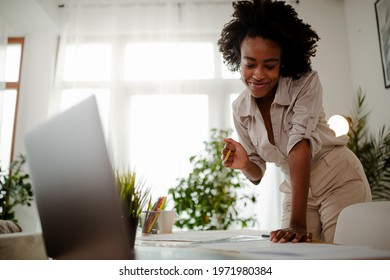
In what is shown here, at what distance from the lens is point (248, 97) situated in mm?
955

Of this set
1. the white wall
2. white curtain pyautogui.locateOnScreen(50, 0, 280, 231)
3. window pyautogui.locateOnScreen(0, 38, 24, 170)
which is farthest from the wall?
window pyautogui.locateOnScreen(0, 38, 24, 170)

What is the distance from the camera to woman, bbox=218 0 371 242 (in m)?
0.83

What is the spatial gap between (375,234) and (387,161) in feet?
3.83

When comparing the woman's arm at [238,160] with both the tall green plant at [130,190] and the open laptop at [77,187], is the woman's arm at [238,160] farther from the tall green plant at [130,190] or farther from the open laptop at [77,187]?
the open laptop at [77,187]

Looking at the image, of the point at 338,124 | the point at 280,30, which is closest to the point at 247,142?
the point at 280,30

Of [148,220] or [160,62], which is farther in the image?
[160,62]

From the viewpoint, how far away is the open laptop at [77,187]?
37cm

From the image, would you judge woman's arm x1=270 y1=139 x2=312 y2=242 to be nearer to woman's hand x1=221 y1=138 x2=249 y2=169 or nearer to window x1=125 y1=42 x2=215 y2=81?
woman's hand x1=221 y1=138 x2=249 y2=169

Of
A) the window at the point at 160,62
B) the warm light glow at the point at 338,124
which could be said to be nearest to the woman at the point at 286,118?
the warm light glow at the point at 338,124

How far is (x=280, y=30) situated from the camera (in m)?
0.86

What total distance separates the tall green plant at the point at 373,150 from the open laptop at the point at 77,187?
1.39m

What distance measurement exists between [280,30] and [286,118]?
0.78ft

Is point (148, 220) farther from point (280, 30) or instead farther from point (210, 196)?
point (210, 196)
